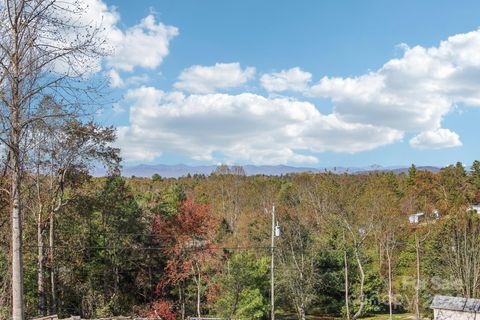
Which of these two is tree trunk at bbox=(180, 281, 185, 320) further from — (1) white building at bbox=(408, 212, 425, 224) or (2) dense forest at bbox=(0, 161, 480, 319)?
(1) white building at bbox=(408, 212, 425, 224)

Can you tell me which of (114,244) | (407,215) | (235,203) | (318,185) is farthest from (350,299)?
(235,203)

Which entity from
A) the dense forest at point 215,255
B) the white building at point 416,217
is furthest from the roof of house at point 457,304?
the white building at point 416,217

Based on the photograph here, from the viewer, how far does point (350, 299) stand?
31.5m

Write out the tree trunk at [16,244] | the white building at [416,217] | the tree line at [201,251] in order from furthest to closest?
the white building at [416,217] → the tree line at [201,251] → the tree trunk at [16,244]

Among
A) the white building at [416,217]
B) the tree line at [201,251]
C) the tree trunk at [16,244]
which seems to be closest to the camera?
the tree trunk at [16,244]

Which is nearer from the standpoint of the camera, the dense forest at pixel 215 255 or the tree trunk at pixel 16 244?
the tree trunk at pixel 16 244

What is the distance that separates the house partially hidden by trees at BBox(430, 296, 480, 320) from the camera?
65.4 feet

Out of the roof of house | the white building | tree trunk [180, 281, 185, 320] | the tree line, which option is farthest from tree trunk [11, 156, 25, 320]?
the white building

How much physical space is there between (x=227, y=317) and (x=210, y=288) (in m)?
2.54

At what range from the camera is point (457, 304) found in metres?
20.6

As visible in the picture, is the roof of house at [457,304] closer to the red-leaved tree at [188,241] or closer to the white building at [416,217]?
the red-leaved tree at [188,241]

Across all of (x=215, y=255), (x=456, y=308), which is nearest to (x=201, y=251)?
(x=215, y=255)

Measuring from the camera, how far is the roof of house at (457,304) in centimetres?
1997

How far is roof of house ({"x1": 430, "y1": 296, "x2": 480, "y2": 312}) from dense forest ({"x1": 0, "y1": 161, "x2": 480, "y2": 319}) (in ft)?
8.38
